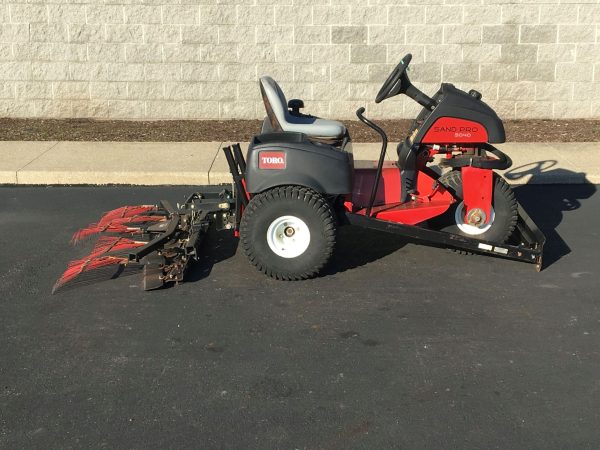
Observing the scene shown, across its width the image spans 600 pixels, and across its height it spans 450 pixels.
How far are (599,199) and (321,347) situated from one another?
13.8ft

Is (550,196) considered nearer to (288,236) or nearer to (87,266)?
(288,236)

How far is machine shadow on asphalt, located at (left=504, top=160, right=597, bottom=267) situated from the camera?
20.1 ft

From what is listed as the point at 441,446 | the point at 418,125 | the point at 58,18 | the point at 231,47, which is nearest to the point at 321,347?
the point at 441,446

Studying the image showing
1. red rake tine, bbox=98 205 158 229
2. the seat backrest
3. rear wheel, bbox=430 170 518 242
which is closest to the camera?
rear wheel, bbox=430 170 518 242

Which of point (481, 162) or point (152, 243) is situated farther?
point (481, 162)

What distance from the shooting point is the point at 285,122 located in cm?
580

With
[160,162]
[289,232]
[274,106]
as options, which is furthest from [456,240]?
[160,162]

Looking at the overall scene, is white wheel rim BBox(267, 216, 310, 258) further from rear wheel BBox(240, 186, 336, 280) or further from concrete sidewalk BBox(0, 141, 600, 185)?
concrete sidewalk BBox(0, 141, 600, 185)

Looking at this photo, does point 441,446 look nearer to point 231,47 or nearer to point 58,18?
point 231,47

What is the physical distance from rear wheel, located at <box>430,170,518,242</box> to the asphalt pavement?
0.23 meters

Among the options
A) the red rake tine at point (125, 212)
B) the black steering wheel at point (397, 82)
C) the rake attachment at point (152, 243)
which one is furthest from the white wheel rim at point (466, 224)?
the red rake tine at point (125, 212)

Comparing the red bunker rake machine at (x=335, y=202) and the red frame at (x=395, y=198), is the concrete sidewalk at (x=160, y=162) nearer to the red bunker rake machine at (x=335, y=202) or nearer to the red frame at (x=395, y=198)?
the red bunker rake machine at (x=335, y=202)

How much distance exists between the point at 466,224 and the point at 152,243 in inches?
89.5

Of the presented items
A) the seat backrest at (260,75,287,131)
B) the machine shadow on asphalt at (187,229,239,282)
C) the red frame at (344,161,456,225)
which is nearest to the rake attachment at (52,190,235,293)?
the machine shadow on asphalt at (187,229,239,282)
